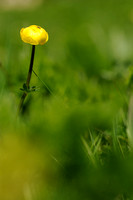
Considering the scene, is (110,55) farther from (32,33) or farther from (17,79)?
(32,33)

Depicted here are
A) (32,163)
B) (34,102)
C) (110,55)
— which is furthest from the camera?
(110,55)

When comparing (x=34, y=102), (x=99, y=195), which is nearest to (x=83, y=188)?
(x=99, y=195)

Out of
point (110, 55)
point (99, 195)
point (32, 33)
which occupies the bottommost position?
point (110, 55)

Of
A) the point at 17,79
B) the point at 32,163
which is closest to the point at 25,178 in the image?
the point at 32,163

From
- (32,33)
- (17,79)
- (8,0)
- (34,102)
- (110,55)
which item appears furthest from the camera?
(8,0)

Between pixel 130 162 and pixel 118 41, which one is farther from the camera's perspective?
pixel 118 41

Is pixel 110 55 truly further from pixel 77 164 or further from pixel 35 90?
pixel 77 164

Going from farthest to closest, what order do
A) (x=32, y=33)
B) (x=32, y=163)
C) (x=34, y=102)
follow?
1. (x=34, y=102)
2. (x=32, y=33)
3. (x=32, y=163)

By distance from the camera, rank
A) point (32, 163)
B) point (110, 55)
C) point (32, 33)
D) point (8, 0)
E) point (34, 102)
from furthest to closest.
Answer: point (8, 0)
point (110, 55)
point (34, 102)
point (32, 33)
point (32, 163)

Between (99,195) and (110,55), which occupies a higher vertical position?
(99,195)
